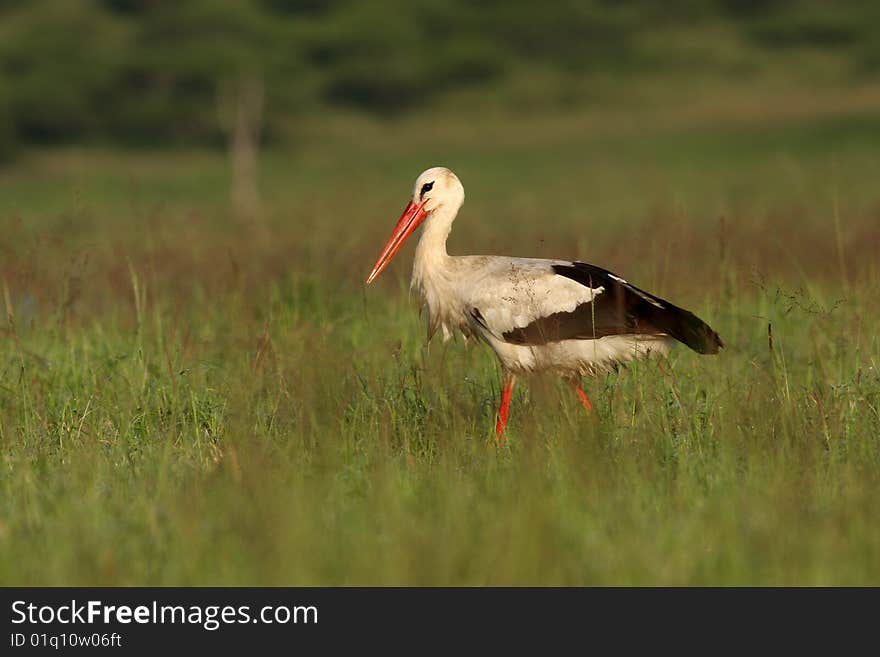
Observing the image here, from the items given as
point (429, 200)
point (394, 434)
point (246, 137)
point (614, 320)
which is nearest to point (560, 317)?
point (614, 320)

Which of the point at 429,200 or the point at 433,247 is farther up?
the point at 429,200

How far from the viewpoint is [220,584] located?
3568 millimetres

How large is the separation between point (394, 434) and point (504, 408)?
2.04 feet

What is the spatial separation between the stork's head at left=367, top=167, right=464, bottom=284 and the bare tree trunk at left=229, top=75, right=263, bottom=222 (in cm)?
3379

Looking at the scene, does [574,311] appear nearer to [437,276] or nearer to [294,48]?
[437,276]

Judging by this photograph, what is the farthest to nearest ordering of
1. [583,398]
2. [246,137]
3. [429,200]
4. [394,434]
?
[246,137], [429,200], [583,398], [394,434]

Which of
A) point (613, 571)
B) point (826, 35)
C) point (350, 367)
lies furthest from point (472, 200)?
point (826, 35)

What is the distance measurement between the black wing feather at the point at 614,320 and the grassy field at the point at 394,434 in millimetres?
220

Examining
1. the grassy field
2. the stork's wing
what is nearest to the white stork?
the stork's wing

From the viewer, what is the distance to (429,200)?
6.34 meters

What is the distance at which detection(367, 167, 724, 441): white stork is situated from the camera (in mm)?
5676

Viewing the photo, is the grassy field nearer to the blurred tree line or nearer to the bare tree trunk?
the bare tree trunk

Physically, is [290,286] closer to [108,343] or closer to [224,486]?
[108,343]

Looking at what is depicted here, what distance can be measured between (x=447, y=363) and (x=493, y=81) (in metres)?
56.6
